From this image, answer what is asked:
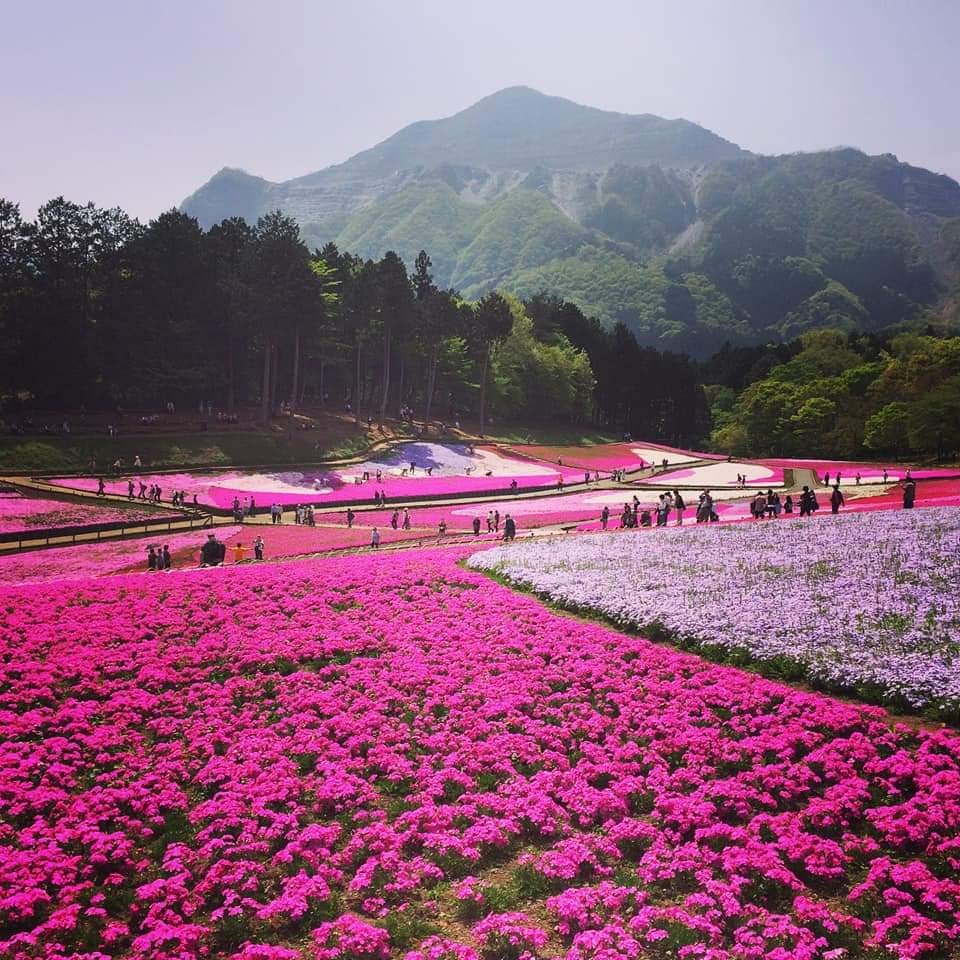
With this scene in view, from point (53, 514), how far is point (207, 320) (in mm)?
38704

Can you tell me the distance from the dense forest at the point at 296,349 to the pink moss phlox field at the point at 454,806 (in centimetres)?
5485

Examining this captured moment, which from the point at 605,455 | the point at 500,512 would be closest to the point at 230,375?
the point at 500,512

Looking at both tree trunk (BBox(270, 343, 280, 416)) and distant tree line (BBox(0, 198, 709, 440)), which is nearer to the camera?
distant tree line (BBox(0, 198, 709, 440))

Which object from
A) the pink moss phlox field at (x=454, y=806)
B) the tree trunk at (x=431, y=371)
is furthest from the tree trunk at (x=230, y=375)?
the pink moss phlox field at (x=454, y=806)

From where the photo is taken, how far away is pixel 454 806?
11.5 m

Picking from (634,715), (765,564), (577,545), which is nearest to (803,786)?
(634,715)

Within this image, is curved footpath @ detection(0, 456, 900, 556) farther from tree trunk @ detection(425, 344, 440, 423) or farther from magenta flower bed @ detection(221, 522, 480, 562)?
tree trunk @ detection(425, 344, 440, 423)

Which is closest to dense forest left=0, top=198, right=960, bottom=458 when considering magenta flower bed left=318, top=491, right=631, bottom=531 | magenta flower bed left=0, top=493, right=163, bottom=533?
magenta flower bed left=0, top=493, right=163, bottom=533

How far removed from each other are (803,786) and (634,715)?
3321mm

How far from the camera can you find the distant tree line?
213 ft

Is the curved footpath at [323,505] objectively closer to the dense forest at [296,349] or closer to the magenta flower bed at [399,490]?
the magenta flower bed at [399,490]

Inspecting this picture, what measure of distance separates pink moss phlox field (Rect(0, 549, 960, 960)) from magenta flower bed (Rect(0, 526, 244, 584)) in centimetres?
1206

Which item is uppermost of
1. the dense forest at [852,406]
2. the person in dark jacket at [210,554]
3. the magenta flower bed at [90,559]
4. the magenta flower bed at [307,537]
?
the dense forest at [852,406]

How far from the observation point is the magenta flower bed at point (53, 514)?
→ 124ft
